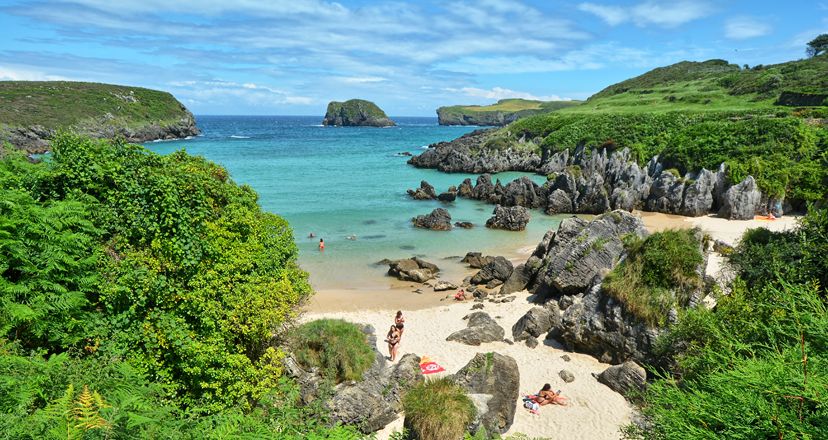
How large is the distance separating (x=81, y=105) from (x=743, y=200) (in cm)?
13613

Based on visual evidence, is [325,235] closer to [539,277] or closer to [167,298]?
[539,277]

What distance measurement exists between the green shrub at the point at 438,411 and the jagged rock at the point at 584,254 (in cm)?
1012

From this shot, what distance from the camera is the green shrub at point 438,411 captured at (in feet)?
37.3

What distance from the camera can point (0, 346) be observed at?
9078 mm

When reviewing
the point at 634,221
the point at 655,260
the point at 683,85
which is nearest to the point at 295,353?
the point at 655,260

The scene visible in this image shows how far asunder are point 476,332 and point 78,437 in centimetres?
1581

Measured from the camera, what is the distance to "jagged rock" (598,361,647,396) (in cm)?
1536

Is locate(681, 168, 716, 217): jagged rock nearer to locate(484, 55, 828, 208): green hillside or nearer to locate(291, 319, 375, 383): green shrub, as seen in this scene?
locate(484, 55, 828, 208): green hillside

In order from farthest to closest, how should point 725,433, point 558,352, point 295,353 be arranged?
1. point 558,352
2. point 295,353
3. point 725,433

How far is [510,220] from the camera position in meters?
41.2

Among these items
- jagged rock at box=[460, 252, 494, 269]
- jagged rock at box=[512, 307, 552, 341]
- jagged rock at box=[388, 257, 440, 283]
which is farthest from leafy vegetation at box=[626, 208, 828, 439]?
jagged rock at box=[460, 252, 494, 269]

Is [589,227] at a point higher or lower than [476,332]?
higher

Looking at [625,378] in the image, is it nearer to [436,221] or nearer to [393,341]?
[393,341]

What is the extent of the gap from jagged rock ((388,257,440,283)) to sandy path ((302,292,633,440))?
4.10 meters
